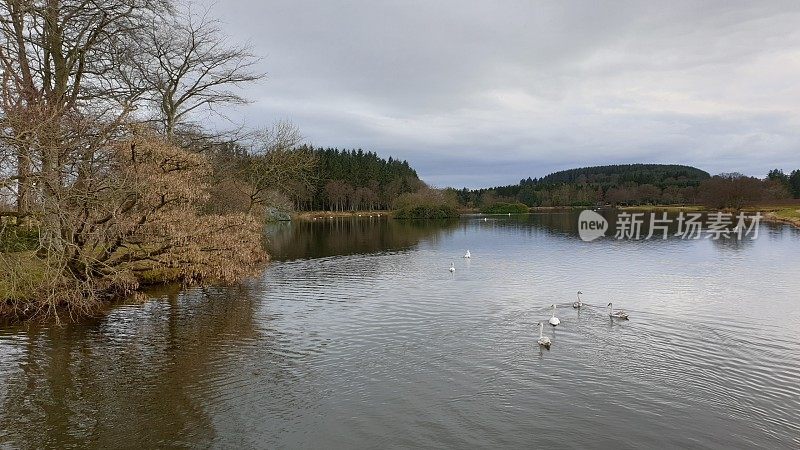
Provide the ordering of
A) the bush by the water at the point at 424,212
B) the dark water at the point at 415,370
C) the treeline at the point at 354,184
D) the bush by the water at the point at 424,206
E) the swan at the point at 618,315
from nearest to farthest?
1. the dark water at the point at 415,370
2. the swan at the point at 618,315
3. the bush by the water at the point at 424,212
4. the bush by the water at the point at 424,206
5. the treeline at the point at 354,184

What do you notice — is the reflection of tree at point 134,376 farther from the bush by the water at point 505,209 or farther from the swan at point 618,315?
the bush by the water at point 505,209

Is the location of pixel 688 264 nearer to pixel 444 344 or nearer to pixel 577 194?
pixel 444 344

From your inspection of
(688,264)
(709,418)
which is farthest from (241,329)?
(688,264)

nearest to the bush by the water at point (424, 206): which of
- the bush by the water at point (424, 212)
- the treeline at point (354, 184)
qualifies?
the bush by the water at point (424, 212)

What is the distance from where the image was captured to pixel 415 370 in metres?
12.3

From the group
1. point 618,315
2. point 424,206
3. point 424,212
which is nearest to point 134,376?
point 618,315

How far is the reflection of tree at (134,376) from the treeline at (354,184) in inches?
3683

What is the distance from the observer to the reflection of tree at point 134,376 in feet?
29.8

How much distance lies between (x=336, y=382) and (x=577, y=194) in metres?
168

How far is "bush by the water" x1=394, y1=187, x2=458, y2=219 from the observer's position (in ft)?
341

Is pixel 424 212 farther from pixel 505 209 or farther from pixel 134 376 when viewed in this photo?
pixel 134 376

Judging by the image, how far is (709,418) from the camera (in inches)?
384

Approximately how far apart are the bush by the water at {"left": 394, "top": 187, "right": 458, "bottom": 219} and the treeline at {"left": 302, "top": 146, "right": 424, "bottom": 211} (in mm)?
11799

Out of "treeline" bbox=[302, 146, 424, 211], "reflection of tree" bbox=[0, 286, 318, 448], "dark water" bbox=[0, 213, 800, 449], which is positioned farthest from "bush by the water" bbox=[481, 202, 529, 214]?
"reflection of tree" bbox=[0, 286, 318, 448]
